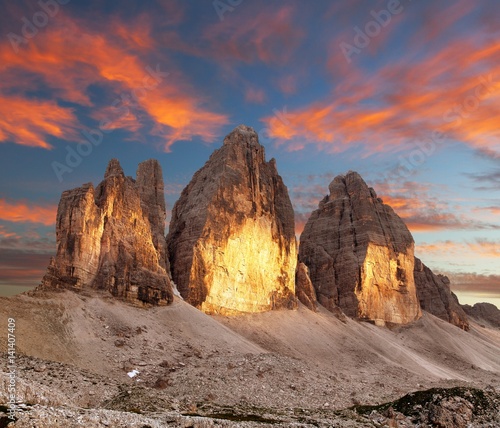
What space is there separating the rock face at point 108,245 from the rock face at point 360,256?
6138 cm

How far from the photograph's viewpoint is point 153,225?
346ft

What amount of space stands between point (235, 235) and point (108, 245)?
34.5m

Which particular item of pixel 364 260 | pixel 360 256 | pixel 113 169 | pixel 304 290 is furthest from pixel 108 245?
pixel 360 256

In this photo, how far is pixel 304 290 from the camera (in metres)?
126

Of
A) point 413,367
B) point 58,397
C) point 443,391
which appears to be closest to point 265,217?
point 413,367

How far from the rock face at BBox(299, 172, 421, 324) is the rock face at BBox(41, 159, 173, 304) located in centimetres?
6138

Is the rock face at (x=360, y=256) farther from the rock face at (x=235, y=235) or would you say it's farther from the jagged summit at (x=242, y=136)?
the jagged summit at (x=242, y=136)

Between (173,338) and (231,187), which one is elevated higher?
(231,187)

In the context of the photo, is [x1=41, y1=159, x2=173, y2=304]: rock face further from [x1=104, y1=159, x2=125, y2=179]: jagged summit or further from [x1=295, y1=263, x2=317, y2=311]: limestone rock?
[x1=295, y1=263, x2=317, y2=311]: limestone rock

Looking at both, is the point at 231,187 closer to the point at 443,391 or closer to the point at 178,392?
the point at 178,392

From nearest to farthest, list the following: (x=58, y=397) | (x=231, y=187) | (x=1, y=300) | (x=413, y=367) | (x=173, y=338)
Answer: (x=58, y=397) < (x=1, y=300) < (x=173, y=338) < (x=413, y=367) < (x=231, y=187)

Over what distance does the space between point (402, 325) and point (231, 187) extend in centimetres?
6689

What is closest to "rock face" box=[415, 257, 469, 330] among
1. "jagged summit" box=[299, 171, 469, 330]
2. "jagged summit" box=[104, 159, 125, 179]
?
"jagged summit" box=[299, 171, 469, 330]

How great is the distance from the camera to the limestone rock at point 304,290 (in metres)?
123
